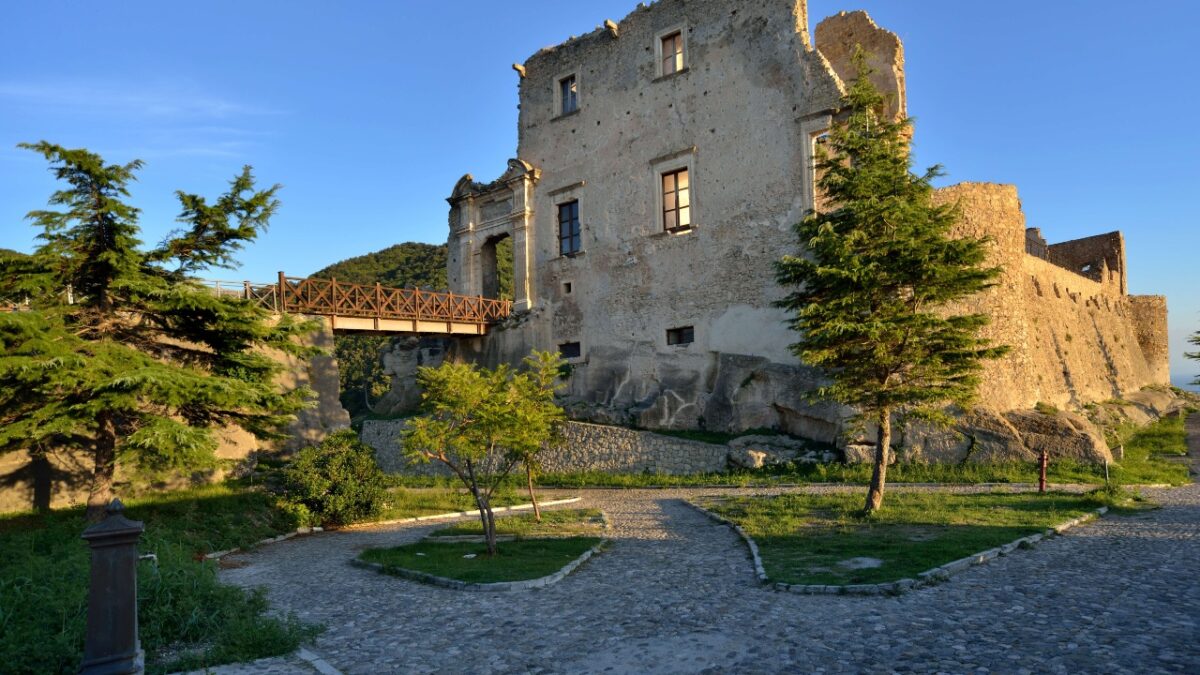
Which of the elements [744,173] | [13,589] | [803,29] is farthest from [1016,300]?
[13,589]

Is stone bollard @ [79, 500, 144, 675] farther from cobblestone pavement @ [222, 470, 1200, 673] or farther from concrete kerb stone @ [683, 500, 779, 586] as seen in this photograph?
concrete kerb stone @ [683, 500, 779, 586]

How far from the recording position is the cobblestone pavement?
5.29 m

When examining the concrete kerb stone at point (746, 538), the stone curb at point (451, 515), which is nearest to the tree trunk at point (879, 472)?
the concrete kerb stone at point (746, 538)

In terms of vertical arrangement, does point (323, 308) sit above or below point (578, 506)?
above

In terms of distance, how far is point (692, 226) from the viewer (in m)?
24.1

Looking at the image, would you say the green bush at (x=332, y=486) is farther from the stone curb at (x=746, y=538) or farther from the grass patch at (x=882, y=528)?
the grass patch at (x=882, y=528)

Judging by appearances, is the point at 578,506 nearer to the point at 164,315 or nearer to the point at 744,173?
the point at 164,315

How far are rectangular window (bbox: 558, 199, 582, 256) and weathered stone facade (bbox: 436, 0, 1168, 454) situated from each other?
11cm

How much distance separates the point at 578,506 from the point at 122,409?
8784mm

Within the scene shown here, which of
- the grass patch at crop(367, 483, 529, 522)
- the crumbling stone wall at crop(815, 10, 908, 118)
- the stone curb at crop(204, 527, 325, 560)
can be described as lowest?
the grass patch at crop(367, 483, 529, 522)

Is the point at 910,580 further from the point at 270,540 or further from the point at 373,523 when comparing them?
the point at 373,523

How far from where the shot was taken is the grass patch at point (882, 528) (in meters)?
8.20

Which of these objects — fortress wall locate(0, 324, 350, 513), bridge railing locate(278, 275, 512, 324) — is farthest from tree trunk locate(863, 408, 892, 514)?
bridge railing locate(278, 275, 512, 324)

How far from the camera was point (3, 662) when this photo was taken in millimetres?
5211
